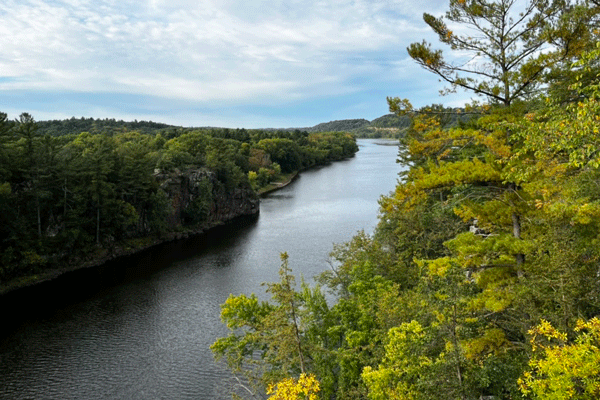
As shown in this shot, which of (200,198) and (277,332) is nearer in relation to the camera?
(277,332)

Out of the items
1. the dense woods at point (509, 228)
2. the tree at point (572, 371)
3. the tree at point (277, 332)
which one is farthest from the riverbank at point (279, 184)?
the tree at point (572, 371)

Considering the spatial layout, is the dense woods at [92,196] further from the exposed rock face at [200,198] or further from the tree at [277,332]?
the tree at [277,332]

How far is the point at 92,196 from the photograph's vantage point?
163 feet

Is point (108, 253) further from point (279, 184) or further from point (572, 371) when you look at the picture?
point (279, 184)

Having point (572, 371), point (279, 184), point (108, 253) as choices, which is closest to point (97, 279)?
point (108, 253)

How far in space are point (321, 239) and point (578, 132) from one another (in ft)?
152

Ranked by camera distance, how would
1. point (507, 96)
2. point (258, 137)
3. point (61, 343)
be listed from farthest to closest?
1. point (258, 137)
2. point (61, 343)
3. point (507, 96)

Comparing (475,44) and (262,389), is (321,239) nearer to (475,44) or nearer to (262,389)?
(262,389)

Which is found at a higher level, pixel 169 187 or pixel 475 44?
pixel 475 44

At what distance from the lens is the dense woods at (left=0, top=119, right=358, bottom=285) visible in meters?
42.3

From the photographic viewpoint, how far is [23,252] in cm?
4156

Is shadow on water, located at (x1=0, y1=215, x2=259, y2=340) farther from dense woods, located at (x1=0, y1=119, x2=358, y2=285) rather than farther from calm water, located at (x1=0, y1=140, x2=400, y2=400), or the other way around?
dense woods, located at (x1=0, y1=119, x2=358, y2=285)

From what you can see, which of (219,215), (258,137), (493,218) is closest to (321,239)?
(219,215)

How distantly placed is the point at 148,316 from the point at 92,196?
21563 mm
